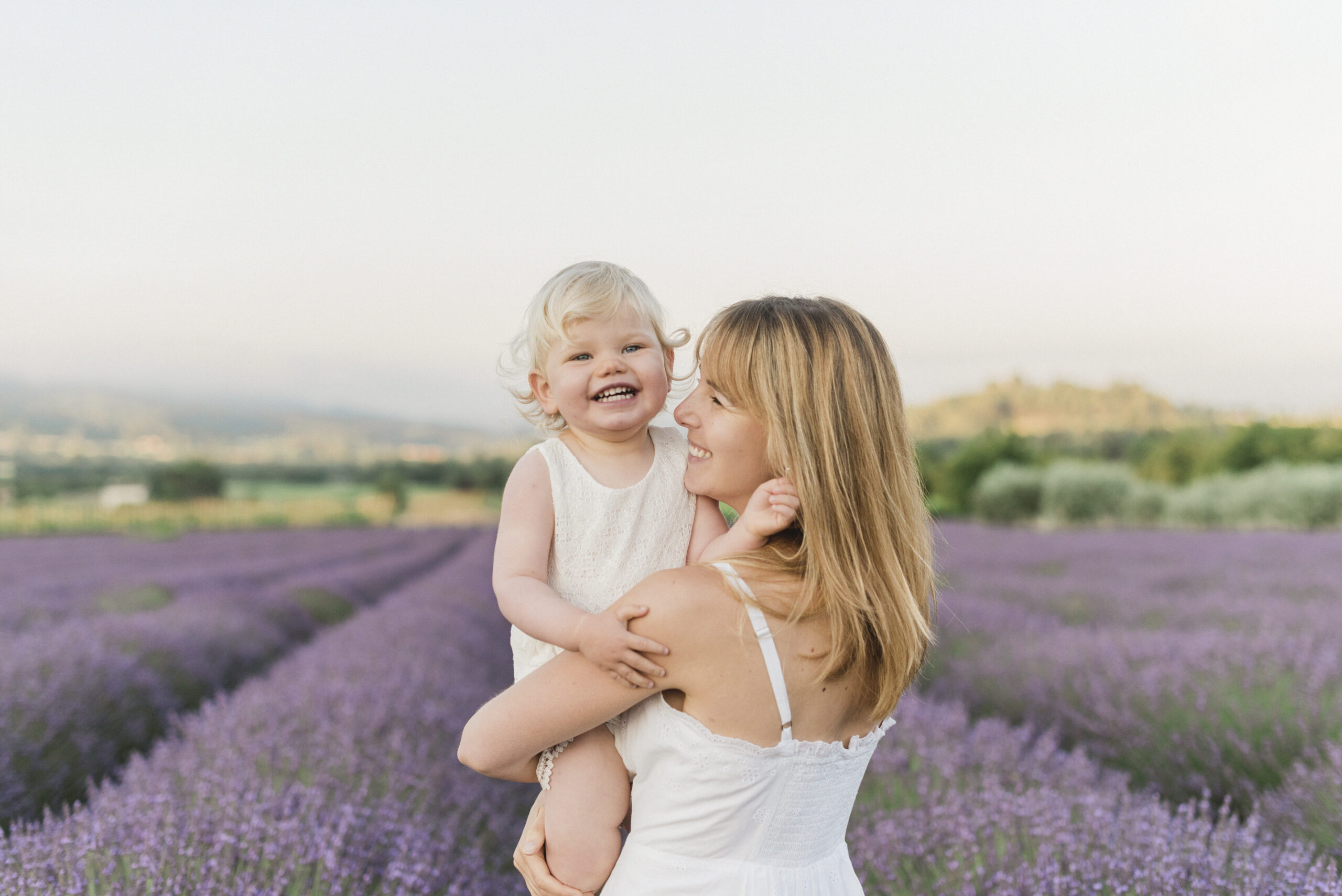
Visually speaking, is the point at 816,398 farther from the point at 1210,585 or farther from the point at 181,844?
the point at 1210,585

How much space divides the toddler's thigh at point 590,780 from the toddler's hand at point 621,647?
0.20 m

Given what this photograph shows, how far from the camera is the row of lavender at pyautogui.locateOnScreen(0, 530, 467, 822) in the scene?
3127 mm

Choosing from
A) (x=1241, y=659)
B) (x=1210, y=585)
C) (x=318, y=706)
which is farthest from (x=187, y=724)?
(x=1210, y=585)

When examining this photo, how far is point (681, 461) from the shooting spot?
139cm

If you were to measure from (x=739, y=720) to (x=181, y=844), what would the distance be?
1.32 m

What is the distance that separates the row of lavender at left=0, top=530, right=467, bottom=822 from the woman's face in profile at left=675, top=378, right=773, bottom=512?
2869 millimetres

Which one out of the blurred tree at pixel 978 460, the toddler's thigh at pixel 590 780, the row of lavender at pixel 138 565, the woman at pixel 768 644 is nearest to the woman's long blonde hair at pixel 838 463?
the woman at pixel 768 644

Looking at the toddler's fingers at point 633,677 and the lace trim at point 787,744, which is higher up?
the toddler's fingers at point 633,677

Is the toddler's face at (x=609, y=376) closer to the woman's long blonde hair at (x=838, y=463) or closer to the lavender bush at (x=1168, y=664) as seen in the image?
the woman's long blonde hair at (x=838, y=463)

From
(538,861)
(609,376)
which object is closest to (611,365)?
(609,376)

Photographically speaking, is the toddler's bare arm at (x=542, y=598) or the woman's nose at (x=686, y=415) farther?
the woman's nose at (x=686, y=415)

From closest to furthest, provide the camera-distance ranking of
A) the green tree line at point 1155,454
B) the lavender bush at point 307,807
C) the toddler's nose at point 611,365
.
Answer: the toddler's nose at point 611,365 < the lavender bush at point 307,807 < the green tree line at point 1155,454

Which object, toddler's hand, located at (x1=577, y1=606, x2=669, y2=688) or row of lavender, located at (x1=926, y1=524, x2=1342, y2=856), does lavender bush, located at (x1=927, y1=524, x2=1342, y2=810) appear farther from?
toddler's hand, located at (x1=577, y1=606, x2=669, y2=688)

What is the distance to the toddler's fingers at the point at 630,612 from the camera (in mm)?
1001
